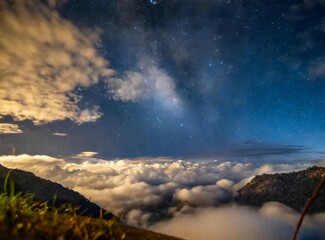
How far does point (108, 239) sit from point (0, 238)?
5.35 ft

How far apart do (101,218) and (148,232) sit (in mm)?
1039

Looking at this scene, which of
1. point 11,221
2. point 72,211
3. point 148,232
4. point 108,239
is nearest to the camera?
point 11,221

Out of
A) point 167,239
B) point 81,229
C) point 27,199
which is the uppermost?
point 27,199

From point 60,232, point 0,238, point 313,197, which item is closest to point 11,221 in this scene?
point 0,238

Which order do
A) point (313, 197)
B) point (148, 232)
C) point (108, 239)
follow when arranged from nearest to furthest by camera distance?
point (313, 197) < point (108, 239) < point (148, 232)

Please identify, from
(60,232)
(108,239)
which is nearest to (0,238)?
(60,232)

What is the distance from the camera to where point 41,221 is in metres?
5.18

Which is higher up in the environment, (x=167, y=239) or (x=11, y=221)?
(x=11, y=221)

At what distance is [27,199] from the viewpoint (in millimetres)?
6539

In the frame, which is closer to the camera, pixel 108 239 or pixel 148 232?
pixel 108 239

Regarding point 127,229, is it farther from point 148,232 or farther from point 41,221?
point 41,221

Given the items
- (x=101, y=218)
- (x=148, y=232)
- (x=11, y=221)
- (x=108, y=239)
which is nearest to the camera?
(x=11, y=221)

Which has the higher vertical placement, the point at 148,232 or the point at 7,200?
the point at 7,200

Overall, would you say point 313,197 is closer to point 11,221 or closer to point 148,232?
point 148,232
